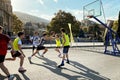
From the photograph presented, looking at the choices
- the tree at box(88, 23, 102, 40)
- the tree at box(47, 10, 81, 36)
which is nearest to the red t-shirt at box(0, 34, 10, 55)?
the tree at box(47, 10, 81, 36)

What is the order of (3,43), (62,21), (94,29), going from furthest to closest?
(94,29), (62,21), (3,43)

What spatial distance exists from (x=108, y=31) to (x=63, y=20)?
192 ft

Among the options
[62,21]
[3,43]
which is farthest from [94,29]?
[3,43]

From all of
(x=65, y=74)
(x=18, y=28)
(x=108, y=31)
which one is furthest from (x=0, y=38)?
(x=18, y=28)

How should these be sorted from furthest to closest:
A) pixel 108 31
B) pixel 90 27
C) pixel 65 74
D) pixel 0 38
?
pixel 90 27
pixel 108 31
pixel 65 74
pixel 0 38

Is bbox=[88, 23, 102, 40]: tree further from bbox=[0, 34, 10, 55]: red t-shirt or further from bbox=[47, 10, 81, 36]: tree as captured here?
bbox=[0, 34, 10, 55]: red t-shirt

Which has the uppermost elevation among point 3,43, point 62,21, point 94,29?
point 62,21

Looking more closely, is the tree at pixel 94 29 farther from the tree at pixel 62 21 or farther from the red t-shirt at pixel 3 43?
the red t-shirt at pixel 3 43

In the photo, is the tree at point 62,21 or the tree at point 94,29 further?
the tree at point 94,29

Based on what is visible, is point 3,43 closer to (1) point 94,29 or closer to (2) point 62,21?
(2) point 62,21

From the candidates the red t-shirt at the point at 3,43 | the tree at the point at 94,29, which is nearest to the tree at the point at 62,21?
the tree at the point at 94,29

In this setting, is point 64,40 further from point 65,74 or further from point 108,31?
point 108,31

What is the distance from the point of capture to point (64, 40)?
13.8 m

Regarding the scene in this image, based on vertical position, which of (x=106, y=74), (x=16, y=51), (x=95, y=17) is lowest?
(x=106, y=74)
